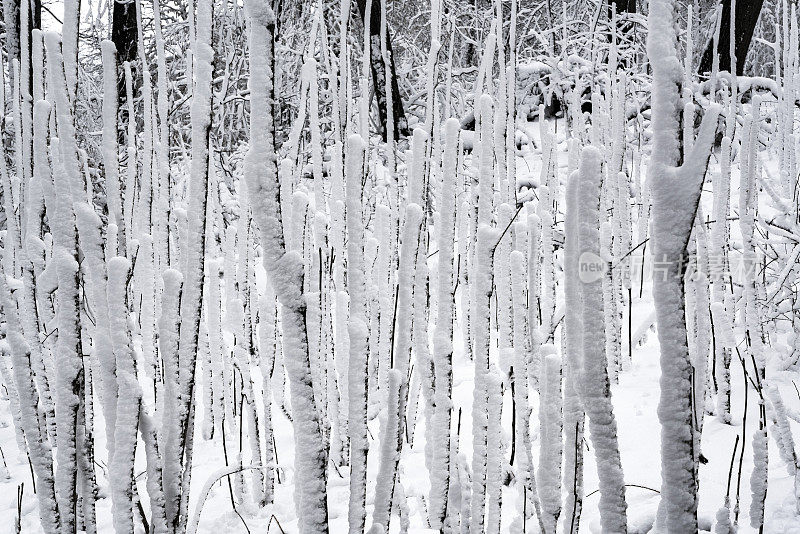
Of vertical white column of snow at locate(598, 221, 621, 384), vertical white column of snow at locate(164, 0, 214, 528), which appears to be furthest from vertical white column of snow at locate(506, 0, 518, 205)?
vertical white column of snow at locate(164, 0, 214, 528)

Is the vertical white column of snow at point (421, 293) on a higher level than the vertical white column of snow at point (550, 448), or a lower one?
higher

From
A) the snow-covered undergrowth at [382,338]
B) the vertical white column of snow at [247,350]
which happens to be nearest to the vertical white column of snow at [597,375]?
the snow-covered undergrowth at [382,338]

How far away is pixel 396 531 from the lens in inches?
50.5

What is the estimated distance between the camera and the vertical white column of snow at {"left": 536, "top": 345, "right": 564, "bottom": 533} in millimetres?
788

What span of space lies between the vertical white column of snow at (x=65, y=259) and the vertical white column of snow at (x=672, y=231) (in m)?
0.69

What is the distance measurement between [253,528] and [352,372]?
768 mm

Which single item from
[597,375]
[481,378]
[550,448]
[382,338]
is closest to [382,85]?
[382,338]

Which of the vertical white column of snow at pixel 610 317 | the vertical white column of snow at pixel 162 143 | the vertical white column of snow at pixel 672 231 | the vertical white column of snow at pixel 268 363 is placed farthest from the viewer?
the vertical white column of snow at pixel 610 317

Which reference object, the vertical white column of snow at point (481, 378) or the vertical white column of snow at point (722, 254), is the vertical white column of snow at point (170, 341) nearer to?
the vertical white column of snow at point (481, 378)

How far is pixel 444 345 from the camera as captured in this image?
891 millimetres

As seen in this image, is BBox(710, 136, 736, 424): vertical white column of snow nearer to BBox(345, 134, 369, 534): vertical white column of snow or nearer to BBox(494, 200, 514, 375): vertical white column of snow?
BBox(494, 200, 514, 375): vertical white column of snow

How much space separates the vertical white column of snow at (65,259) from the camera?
0.78 meters

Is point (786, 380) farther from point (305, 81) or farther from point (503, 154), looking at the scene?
point (305, 81)

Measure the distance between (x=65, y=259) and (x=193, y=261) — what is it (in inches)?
6.7
